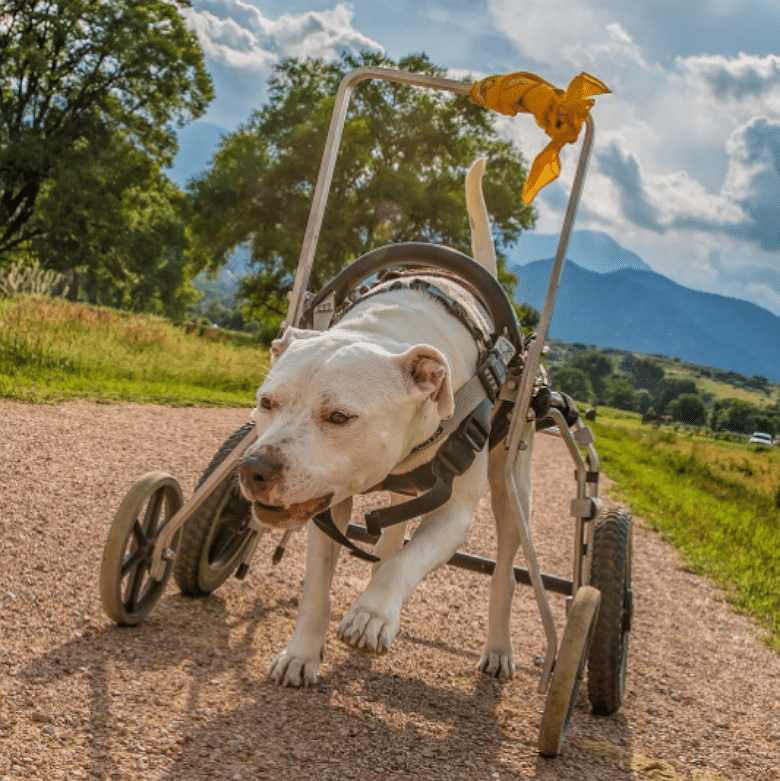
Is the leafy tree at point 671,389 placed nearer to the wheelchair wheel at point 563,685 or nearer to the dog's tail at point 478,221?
the dog's tail at point 478,221

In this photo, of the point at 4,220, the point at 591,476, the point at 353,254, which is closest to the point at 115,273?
the point at 4,220

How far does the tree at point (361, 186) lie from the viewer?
3447cm

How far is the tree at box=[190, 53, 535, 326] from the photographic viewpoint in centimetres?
3447

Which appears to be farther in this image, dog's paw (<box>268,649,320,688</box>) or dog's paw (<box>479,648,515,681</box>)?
dog's paw (<box>479,648,515,681</box>)

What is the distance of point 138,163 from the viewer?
3048cm

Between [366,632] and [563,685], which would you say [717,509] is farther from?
[366,632]

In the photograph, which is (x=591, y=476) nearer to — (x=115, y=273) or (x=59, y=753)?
(x=59, y=753)

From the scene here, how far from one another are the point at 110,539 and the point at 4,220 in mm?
30049

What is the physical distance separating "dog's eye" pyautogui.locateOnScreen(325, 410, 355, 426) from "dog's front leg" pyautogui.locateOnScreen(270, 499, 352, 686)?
0.81m

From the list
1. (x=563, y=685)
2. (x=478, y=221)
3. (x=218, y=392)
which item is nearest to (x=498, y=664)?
(x=563, y=685)

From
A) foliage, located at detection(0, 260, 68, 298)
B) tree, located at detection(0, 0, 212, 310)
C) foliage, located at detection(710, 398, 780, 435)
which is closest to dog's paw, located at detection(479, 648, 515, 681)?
foliage, located at detection(0, 260, 68, 298)

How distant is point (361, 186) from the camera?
35344mm

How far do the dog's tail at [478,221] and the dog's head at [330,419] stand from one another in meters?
1.72

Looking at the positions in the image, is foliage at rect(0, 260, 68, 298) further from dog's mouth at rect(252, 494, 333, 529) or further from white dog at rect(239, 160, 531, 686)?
dog's mouth at rect(252, 494, 333, 529)
